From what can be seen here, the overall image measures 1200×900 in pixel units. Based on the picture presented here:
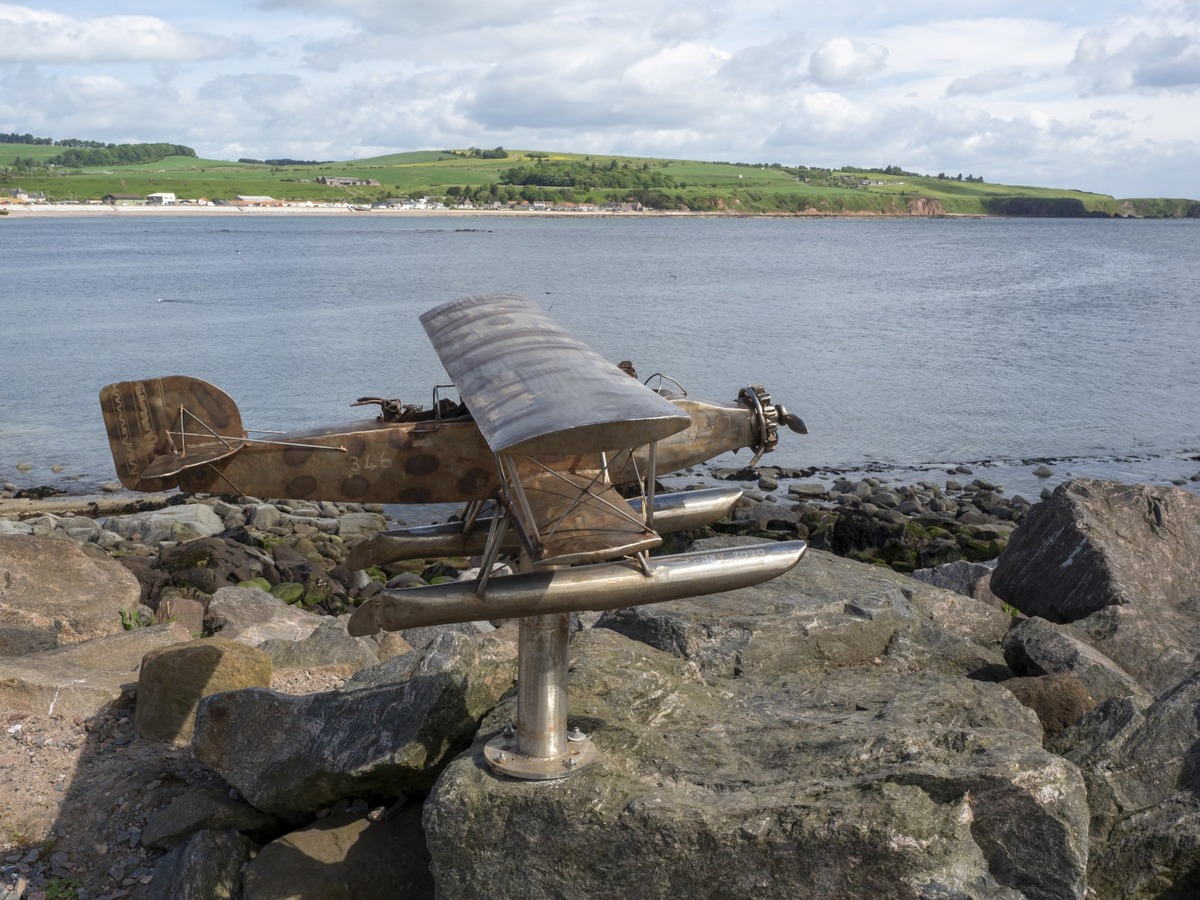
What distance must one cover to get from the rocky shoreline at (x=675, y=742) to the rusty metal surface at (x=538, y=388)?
7.40 ft

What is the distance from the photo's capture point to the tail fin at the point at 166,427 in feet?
24.0

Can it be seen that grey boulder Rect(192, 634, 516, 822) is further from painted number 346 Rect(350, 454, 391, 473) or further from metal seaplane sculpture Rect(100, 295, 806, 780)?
painted number 346 Rect(350, 454, 391, 473)

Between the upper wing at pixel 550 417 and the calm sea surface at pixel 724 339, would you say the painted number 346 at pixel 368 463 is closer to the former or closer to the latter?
the upper wing at pixel 550 417

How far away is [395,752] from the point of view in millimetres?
7609

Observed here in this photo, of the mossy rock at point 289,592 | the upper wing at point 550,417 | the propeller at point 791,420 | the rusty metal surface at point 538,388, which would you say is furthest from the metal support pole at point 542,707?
the mossy rock at point 289,592

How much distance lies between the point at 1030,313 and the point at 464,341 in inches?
2415

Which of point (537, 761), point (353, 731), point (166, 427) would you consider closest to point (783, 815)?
point (537, 761)

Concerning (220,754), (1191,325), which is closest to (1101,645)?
(220,754)

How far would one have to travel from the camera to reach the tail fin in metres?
7.31

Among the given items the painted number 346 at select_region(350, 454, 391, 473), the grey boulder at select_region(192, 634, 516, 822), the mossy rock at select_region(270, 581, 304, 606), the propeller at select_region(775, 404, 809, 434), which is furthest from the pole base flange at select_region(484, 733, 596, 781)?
the mossy rock at select_region(270, 581, 304, 606)

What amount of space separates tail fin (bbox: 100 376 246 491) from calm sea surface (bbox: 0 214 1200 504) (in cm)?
2117

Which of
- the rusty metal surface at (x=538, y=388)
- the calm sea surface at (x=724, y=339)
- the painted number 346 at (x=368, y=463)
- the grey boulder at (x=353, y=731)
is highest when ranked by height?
the rusty metal surface at (x=538, y=388)

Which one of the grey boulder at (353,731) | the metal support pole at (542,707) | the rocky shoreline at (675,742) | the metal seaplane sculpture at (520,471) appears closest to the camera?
the metal seaplane sculpture at (520,471)

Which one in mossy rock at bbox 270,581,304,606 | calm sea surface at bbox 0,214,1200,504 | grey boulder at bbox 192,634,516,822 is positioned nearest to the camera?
grey boulder at bbox 192,634,516,822
